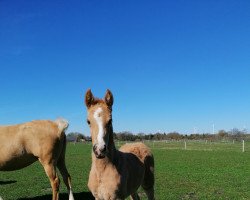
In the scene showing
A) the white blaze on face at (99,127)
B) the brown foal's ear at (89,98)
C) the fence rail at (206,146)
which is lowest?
the fence rail at (206,146)

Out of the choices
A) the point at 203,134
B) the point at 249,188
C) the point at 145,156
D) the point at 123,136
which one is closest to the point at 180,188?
the point at 249,188

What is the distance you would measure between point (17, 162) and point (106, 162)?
212 inches

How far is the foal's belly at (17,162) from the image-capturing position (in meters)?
10.4

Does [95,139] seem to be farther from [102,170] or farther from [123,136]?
[123,136]

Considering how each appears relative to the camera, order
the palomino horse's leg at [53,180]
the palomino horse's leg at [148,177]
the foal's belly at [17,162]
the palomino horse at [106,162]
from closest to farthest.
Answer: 1. the palomino horse at [106,162]
2. the palomino horse's leg at [148,177]
3. the palomino horse's leg at [53,180]
4. the foal's belly at [17,162]

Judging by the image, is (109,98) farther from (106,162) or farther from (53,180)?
(53,180)

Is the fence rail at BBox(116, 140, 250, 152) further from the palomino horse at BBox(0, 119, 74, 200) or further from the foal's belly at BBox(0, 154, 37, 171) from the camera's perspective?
the foal's belly at BBox(0, 154, 37, 171)

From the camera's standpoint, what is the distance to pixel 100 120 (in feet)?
17.7

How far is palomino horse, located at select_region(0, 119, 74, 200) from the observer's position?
33.4 feet

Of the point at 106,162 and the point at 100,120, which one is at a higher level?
the point at 100,120

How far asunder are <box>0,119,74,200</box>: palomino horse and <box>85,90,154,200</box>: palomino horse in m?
4.02

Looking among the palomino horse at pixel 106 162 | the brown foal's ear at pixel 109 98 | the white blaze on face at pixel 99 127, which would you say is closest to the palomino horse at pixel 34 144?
the palomino horse at pixel 106 162

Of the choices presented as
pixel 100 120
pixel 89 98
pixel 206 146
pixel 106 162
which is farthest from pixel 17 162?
pixel 206 146

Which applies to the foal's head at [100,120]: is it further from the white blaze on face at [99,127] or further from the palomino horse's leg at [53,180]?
the palomino horse's leg at [53,180]
